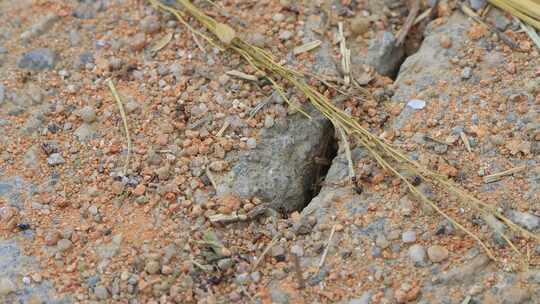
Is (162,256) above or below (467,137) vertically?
below

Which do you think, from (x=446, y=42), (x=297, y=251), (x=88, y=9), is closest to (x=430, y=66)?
(x=446, y=42)

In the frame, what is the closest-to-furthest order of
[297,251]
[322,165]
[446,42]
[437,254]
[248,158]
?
[437,254]
[297,251]
[248,158]
[322,165]
[446,42]

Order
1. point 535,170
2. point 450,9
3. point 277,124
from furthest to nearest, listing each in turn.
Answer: point 450,9 → point 277,124 → point 535,170

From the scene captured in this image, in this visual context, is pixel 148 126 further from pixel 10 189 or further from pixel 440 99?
pixel 440 99

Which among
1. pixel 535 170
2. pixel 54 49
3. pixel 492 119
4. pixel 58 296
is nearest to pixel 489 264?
pixel 535 170

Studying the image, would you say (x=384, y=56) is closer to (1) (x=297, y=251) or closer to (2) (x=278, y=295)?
(1) (x=297, y=251)

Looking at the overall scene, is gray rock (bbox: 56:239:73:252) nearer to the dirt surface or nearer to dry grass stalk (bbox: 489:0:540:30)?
the dirt surface

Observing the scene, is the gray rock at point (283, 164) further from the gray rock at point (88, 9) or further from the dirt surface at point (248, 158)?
the gray rock at point (88, 9)
